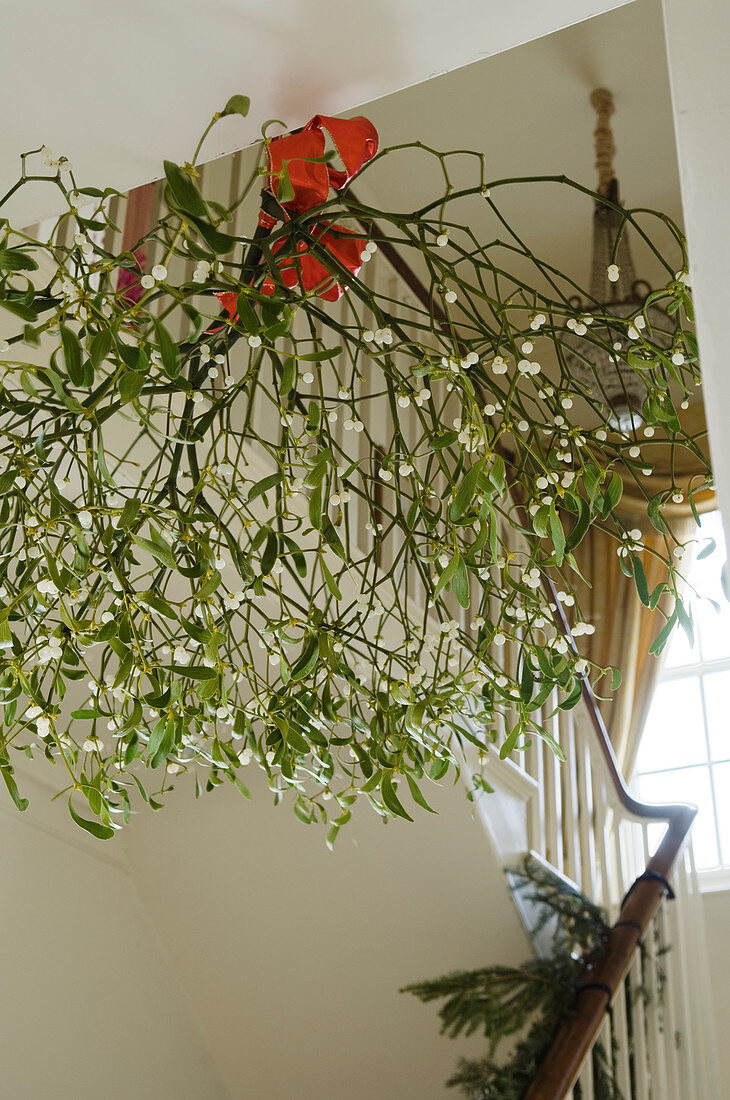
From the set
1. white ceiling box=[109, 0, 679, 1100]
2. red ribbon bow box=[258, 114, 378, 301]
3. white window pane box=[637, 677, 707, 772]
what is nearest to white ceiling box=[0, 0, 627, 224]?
red ribbon bow box=[258, 114, 378, 301]

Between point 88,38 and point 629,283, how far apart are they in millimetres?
3937

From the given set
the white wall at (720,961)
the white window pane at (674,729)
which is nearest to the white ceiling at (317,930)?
the white wall at (720,961)

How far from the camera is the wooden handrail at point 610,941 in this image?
2.57m

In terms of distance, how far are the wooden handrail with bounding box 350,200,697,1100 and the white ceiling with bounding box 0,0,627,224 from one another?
4.42 feet

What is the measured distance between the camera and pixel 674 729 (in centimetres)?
532

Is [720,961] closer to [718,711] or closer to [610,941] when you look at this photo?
[610,941]

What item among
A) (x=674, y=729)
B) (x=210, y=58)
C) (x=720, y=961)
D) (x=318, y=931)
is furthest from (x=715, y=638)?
(x=210, y=58)

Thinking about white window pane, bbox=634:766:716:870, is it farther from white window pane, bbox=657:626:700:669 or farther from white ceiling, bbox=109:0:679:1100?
white ceiling, bbox=109:0:679:1100

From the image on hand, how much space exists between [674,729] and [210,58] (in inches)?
187

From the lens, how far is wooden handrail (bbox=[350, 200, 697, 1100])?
2566 mm

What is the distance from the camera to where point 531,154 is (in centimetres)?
496

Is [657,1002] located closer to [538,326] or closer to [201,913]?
[201,913]

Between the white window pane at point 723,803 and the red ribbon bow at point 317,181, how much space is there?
4169 millimetres

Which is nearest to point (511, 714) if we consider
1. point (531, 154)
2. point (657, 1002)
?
point (657, 1002)
